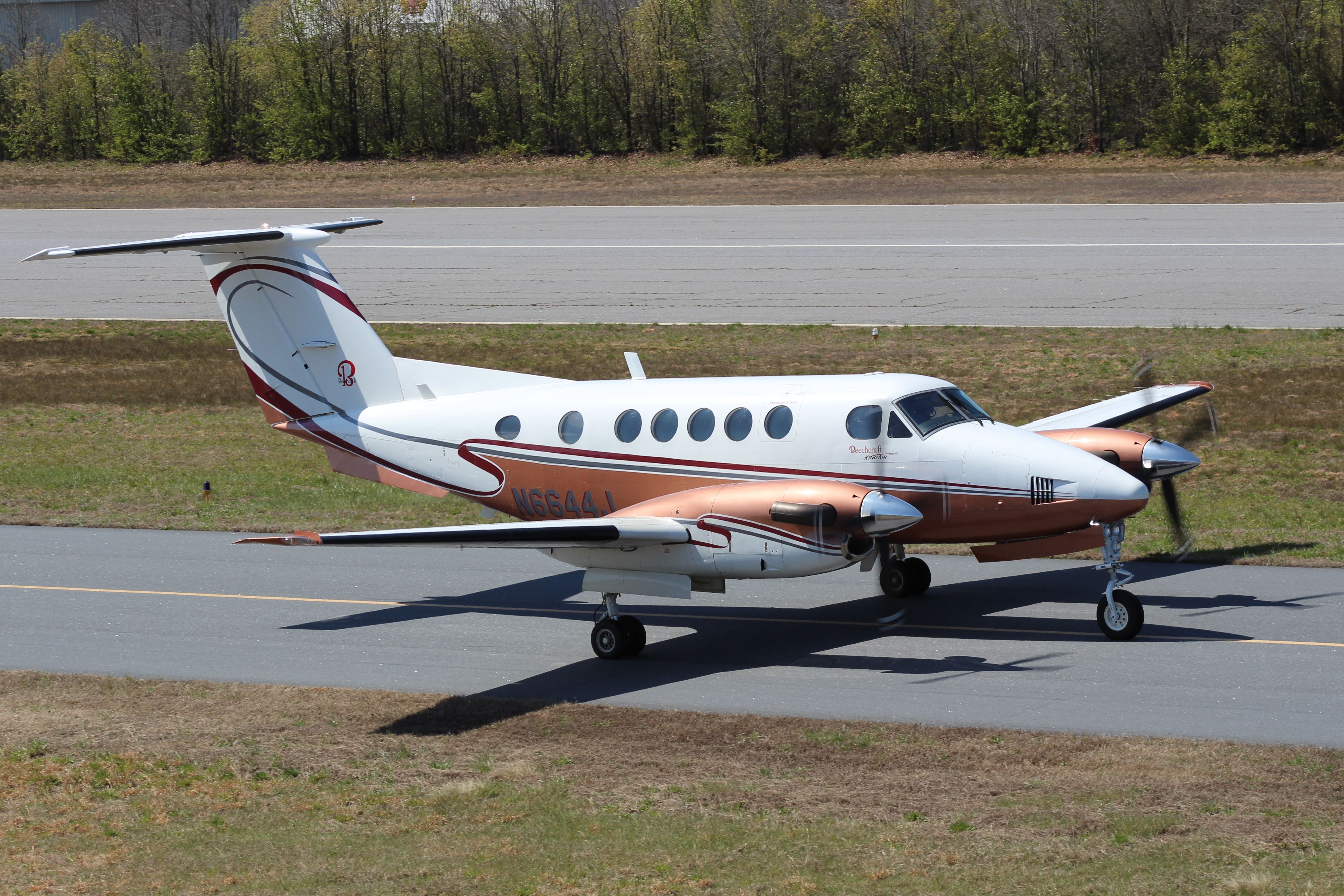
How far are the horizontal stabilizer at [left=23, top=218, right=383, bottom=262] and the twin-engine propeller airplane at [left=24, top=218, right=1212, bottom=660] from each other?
5 cm

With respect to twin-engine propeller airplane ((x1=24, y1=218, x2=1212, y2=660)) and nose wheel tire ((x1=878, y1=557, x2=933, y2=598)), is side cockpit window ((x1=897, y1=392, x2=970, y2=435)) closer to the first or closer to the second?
twin-engine propeller airplane ((x1=24, y1=218, x2=1212, y2=660))

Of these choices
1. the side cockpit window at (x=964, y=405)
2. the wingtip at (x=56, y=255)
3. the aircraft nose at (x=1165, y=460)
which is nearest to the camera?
the side cockpit window at (x=964, y=405)

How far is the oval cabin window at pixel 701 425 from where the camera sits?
15773mm

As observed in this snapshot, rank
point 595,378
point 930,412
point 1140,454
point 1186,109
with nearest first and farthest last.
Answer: point 930,412 < point 1140,454 < point 595,378 < point 1186,109

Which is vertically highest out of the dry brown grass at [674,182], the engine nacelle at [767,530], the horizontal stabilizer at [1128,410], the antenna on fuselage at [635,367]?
the dry brown grass at [674,182]

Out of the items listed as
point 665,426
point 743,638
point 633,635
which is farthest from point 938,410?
point 633,635

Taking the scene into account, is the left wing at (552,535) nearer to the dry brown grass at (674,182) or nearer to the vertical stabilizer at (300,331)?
the vertical stabilizer at (300,331)

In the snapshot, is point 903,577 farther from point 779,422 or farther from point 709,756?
point 709,756

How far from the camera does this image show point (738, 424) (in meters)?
15.6

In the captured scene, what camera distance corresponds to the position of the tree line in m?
55.5

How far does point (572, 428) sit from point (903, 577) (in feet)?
15.0

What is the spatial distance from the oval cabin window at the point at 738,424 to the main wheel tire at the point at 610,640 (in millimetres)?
2554

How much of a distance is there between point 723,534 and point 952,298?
22608 mm

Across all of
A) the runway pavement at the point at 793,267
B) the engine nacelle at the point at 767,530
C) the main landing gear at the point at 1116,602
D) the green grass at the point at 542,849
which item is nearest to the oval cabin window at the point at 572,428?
the engine nacelle at the point at 767,530
